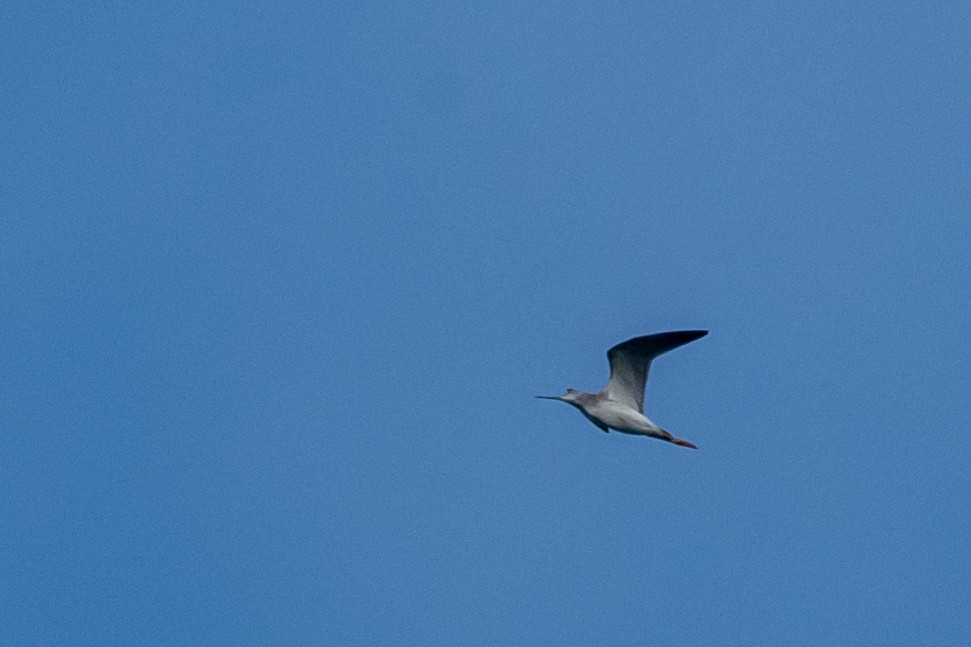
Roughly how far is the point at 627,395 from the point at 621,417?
1099mm

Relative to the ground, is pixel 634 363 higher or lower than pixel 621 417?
higher

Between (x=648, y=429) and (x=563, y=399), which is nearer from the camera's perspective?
(x=648, y=429)

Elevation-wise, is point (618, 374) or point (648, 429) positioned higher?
point (618, 374)

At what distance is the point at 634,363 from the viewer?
3197cm

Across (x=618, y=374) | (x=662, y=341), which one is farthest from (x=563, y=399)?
(x=662, y=341)

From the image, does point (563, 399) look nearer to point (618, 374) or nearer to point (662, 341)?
point (618, 374)

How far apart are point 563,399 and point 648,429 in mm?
3162

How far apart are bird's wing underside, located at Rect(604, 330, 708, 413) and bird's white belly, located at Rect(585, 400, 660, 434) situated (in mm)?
370

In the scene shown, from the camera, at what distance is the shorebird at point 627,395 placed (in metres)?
30.8

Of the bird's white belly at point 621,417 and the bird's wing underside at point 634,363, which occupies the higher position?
the bird's wing underside at point 634,363

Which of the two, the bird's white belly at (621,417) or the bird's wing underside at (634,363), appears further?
the bird's white belly at (621,417)

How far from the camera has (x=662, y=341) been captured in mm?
30438

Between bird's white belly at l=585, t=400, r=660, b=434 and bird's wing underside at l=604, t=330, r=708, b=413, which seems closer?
bird's wing underside at l=604, t=330, r=708, b=413

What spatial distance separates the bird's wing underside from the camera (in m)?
30.4
